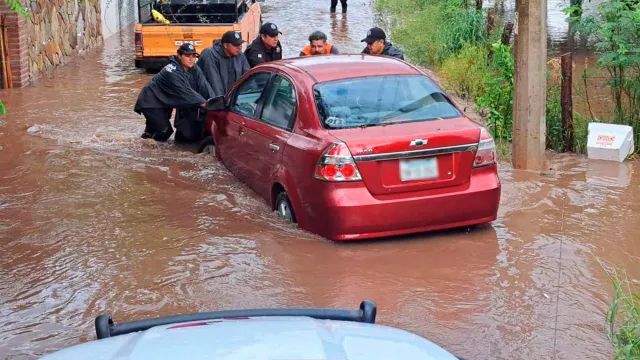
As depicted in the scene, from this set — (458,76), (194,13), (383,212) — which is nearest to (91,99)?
(194,13)

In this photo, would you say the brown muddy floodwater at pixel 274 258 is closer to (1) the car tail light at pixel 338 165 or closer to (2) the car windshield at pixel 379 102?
(1) the car tail light at pixel 338 165

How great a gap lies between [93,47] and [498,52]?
11876 millimetres

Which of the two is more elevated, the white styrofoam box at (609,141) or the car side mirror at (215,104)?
the car side mirror at (215,104)

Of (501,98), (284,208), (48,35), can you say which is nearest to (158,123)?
(284,208)

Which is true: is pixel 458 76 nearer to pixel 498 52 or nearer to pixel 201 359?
pixel 498 52

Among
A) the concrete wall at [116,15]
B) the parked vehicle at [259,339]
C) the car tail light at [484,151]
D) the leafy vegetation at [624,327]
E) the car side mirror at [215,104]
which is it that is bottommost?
the leafy vegetation at [624,327]

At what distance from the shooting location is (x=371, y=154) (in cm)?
718

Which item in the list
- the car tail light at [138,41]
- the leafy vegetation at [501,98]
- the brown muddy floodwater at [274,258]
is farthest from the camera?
the car tail light at [138,41]

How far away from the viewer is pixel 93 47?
69.3ft

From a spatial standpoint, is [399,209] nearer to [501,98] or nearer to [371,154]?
[371,154]

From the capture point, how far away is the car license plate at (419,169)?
287 inches

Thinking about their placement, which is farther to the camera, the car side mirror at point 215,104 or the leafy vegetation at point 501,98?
the leafy vegetation at point 501,98

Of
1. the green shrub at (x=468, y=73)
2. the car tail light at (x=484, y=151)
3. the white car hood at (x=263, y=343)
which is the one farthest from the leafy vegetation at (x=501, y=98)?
the white car hood at (x=263, y=343)

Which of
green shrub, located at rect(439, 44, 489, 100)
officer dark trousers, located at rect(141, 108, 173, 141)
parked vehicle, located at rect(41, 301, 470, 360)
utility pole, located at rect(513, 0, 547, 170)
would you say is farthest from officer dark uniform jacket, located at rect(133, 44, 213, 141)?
parked vehicle, located at rect(41, 301, 470, 360)
